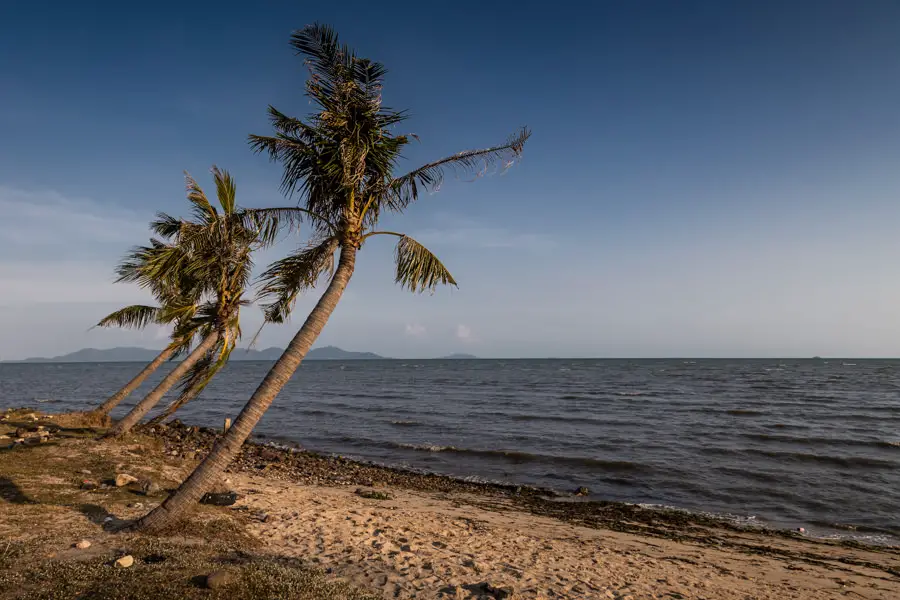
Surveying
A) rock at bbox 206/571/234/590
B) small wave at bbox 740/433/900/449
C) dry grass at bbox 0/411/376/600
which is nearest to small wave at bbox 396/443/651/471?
small wave at bbox 740/433/900/449

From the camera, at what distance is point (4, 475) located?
33.1 feet

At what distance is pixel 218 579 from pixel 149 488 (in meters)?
5.68

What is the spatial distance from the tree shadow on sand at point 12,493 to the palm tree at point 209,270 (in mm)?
3283

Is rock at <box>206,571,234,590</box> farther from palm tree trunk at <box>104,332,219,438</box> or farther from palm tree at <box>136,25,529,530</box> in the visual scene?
palm tree trunk at <box>104,332,219,438</box>

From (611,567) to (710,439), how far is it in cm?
1849

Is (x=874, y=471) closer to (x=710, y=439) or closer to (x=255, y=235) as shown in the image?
(x=710, y=439)

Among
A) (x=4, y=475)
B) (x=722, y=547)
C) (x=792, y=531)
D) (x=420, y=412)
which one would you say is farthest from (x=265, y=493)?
(x=420, y=412)

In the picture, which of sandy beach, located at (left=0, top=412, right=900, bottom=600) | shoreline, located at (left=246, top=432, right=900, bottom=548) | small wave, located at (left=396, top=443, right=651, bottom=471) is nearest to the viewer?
sandy beach, located at (left=0, top=412, right=900, bottom=600)

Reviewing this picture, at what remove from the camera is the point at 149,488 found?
33.0 ft

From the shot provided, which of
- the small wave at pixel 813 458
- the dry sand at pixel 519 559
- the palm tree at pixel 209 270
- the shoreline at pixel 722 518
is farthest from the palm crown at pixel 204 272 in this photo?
the small wave at pixel 813 458

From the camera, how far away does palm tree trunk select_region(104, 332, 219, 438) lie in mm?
13203

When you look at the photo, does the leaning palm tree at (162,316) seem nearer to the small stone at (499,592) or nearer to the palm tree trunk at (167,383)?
the palm tree trunk at (167,383)

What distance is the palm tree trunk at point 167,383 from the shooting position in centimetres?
1320

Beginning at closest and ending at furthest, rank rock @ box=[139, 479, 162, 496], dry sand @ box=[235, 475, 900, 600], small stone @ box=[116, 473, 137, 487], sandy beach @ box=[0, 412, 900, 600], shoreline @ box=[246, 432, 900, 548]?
1. sandy beach @ box=[0, 412, 900, 600]
2. dry sand @ box=[235, 475, 900, 600]
3. rock @ box=[139, 479, 162, 496]
4. small stone @ box=[116, 473, 137, 487]
5. shoreline @ box=[246, 432, 900, 548]
